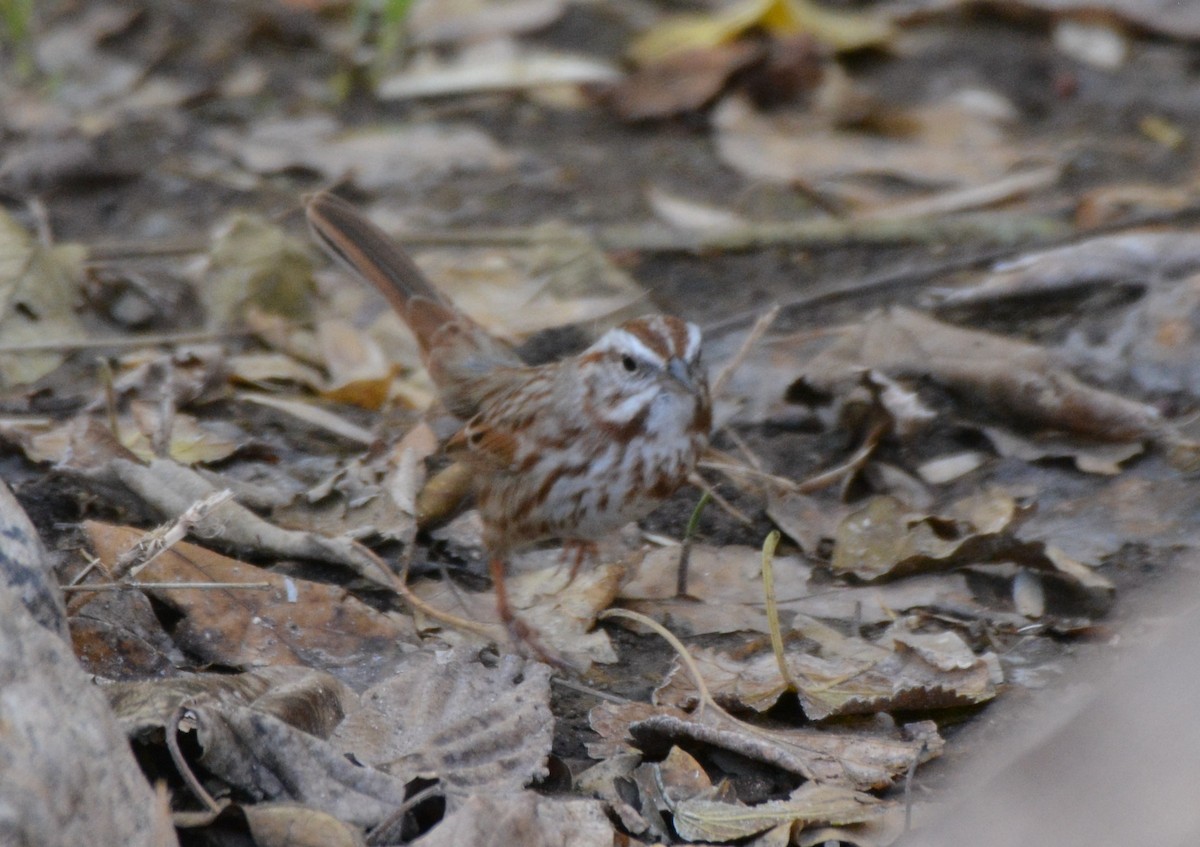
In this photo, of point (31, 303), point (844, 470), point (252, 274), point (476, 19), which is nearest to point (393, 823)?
point (844, 470)

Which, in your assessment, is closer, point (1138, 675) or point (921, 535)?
point (1138, 675)

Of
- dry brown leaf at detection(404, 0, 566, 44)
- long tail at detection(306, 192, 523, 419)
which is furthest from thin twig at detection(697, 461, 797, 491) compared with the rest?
dry brown leaf at detection(404, 0, 566, 44)

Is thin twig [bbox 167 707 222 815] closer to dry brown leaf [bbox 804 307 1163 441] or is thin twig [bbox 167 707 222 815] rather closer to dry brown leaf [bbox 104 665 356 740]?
dry brown leaf [bbox 104 665 356 740]

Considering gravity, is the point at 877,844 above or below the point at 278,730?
below

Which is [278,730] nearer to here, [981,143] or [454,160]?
[454,160]

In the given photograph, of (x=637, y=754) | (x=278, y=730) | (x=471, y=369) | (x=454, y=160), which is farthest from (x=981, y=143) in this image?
(x=278, y=730)

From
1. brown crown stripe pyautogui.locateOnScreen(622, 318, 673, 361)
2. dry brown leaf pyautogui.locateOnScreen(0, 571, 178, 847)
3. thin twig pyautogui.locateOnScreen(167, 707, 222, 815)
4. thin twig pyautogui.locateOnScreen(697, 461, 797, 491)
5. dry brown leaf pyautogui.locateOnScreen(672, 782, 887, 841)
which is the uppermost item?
dry brown leaf pyautogui.locateOnScreen(0, 571, 178, 847)

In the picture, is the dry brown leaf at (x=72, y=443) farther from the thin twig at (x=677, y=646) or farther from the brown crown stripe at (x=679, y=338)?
the brown crown stripe at (x=679, y=338)

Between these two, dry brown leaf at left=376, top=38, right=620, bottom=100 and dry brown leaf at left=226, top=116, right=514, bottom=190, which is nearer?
dry brown leaf at left=226, top=116, right=514, bottom=190
